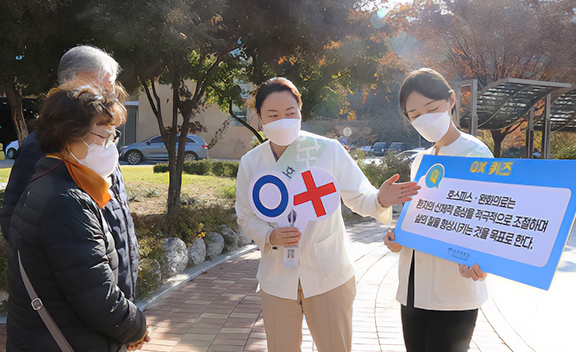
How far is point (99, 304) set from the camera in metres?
1.51

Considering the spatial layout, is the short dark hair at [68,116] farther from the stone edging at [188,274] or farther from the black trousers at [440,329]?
the stone edging at [188,274]

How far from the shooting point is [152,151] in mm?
22844

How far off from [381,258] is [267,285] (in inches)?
181

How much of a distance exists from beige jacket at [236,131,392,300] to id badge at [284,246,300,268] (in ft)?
0.12

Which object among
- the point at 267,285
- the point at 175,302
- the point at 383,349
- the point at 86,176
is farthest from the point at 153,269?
the point at 86,176

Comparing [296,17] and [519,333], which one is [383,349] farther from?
[296,17]

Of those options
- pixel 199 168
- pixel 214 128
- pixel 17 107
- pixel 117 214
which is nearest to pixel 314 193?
pixel 117 214

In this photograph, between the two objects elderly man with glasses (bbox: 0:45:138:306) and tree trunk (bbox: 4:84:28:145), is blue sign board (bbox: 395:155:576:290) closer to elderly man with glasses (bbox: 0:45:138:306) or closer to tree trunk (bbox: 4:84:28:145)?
elderly man with glasses (bbox: 0:45:138:306)

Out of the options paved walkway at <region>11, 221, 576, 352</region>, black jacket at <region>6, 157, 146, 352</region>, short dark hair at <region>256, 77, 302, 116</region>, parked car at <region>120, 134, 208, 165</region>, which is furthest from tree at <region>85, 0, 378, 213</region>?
parked car at <region>120, 134, 208, 165</region>

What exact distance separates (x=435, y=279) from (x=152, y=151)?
72.7 feet

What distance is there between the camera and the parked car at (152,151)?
2250 centimetres

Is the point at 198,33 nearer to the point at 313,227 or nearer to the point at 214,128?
the point at 313,227

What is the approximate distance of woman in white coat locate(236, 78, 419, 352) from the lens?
2195mm

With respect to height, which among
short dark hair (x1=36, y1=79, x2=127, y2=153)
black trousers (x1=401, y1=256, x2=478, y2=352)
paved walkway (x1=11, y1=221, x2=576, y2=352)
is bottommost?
paved walkway (x1=11, y1=221, x2=576, y2=352)
